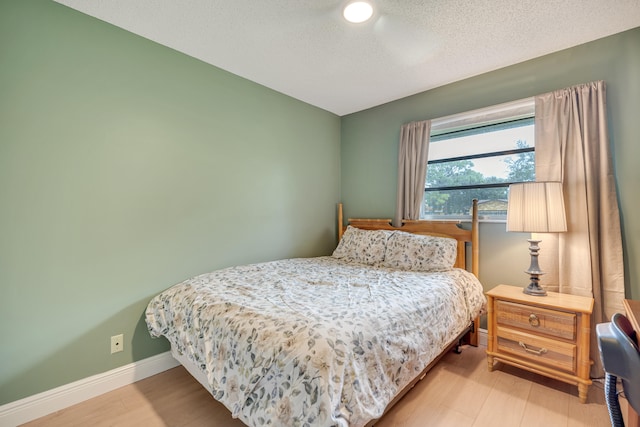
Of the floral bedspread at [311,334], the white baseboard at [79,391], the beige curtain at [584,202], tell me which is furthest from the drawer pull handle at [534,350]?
the white baseboard at [79,391]

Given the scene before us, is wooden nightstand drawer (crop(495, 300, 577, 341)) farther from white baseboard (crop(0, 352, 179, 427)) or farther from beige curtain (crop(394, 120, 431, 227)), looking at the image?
white baseboard (crop(0, 352, 179, 427))

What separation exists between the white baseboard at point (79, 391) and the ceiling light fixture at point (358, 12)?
2753 millimetres

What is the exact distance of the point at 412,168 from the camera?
9.82 feet

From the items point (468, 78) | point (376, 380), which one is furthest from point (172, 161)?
point (468, 78)

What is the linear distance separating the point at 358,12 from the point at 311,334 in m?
1.90

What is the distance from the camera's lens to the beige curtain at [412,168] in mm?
2943

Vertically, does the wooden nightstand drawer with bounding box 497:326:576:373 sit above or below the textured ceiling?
below

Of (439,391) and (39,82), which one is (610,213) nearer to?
(439,391)

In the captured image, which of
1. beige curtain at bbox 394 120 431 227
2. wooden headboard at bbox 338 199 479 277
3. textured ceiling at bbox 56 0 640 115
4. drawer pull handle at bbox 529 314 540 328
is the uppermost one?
textured ceiling at bbox 56 0 640 115

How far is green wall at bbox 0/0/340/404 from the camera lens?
165 centimetres

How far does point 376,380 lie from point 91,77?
2.49m

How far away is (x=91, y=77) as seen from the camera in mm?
1895

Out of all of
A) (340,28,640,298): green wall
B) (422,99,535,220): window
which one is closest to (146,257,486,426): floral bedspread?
(340,28,640,298): green wall

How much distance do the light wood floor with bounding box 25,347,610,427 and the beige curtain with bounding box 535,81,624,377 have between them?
49 centimetres
